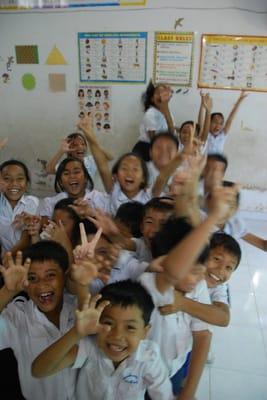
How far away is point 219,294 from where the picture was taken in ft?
4.83

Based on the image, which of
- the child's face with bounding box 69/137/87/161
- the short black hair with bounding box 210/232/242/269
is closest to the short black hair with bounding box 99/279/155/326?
the short black hair with bounding box 210/232/242/269

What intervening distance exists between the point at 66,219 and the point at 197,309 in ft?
2.78

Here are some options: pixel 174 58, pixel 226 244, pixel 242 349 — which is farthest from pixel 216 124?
pixel 226 244

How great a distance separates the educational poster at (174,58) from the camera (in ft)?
11.6

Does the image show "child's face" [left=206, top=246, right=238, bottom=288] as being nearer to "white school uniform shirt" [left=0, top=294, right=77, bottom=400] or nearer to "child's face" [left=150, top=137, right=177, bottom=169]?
"white school uniform shirt" [left=0, top=294, right=77, bottom=400]

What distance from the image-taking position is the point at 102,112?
3.95m

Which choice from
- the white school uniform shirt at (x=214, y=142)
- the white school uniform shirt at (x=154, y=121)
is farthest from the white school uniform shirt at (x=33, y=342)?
the white school uniform shirt at (x=214, y=142)

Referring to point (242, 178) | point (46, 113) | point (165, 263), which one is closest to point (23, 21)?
point (46, 113)

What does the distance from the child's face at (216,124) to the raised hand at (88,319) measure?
9.34 feet

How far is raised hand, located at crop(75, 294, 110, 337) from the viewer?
3.15 ft

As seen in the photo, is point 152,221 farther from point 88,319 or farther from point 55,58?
point 55,58

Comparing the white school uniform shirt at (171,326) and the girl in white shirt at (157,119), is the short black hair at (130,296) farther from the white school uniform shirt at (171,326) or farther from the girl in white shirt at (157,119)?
the girl in white shirt at (157,119)

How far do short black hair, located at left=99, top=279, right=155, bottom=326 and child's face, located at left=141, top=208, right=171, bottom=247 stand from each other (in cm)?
38

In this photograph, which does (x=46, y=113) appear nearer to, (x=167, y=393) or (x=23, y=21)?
(x=23, y=21)
